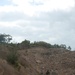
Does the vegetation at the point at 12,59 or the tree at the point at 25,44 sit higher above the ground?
the tree at the point at 25,44

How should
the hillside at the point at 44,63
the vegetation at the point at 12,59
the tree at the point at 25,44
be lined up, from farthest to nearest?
the tree at the point at 25,44 < the vegetation at the point at 12,59 < the hillside at the point at 44,63

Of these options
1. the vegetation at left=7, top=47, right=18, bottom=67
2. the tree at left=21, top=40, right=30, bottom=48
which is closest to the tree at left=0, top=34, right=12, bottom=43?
the tree at left=21, top=40, right=30, bottom=48

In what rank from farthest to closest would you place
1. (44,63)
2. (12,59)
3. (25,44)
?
(25,44) < (44,63) < (12,59)

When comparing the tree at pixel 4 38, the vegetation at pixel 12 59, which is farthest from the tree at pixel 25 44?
Result: the vegetation at pixel 12 59

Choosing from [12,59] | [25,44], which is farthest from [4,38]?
[12,59]

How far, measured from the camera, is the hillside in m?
22.4

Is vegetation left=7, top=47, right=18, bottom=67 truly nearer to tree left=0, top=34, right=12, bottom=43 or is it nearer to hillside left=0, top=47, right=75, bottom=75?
hillside left=0, top=47, right=75, bottom=75

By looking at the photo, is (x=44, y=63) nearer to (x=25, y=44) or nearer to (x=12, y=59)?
(x=12, y=59)

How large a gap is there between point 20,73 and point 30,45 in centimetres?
2091

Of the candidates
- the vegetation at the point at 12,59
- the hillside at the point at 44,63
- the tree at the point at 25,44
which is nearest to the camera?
the hillside at the point at 44,63

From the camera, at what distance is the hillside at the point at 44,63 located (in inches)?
881

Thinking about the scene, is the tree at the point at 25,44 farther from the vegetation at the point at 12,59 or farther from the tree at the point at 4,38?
the vegetation at the point at 12,59

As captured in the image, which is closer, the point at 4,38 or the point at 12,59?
the point at 12,59

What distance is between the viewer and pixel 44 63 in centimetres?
3183
